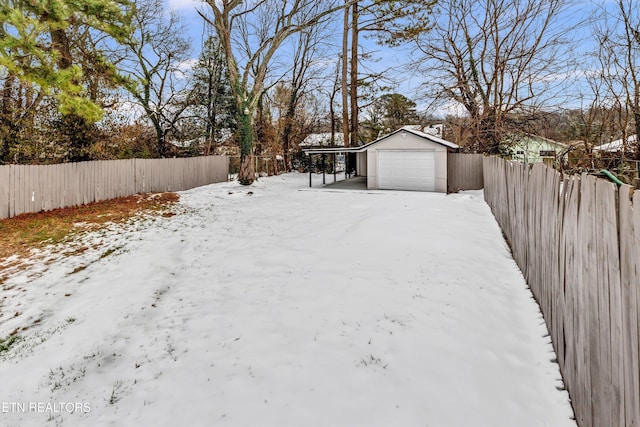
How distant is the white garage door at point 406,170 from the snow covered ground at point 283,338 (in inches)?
343

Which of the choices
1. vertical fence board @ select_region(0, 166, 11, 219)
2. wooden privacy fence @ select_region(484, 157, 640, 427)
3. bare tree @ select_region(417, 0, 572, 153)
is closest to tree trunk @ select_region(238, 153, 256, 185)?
vertical fence board @ select_region(0, 166, 11, 219)

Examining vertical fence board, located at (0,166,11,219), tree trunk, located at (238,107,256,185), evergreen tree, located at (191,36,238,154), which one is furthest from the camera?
evergreen tree, located at (191,36,238,154)

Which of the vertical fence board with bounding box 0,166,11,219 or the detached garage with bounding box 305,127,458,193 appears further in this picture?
the detached garage with bounding box 305,127,458,193

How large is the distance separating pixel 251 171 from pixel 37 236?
1021 centimetres

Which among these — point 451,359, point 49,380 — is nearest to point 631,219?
point 451,359

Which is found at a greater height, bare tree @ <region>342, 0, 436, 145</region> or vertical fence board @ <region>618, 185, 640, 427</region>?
bare tree @ <region>342, 0, 436, 145</region>

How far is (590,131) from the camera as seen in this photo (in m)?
11.5

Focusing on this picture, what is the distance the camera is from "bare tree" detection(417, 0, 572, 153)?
1689 centimetres

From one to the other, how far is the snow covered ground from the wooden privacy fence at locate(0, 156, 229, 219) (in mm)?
4326

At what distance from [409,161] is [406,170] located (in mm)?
391

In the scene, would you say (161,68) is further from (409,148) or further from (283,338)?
(283,338)

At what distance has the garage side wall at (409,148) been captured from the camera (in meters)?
15.2

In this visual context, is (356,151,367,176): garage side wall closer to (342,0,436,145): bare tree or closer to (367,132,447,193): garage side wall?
(342,0,436,145): bare tree

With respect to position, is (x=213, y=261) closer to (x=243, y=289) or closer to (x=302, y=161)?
(x=243, y=289)
